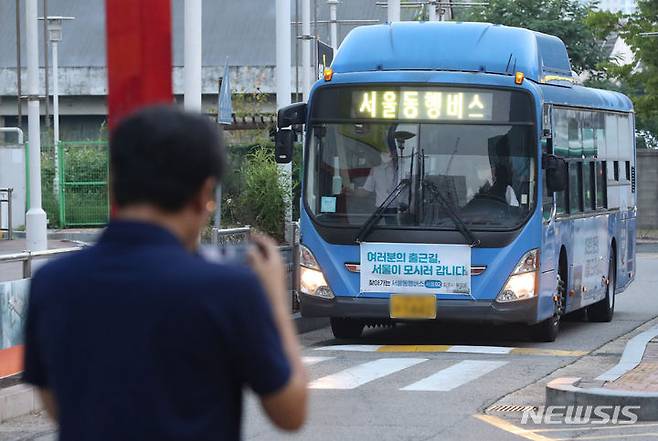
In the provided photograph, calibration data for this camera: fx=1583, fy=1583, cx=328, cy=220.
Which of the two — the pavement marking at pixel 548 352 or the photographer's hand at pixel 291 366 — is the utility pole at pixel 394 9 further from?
the photographer's hand at pixel 291 366

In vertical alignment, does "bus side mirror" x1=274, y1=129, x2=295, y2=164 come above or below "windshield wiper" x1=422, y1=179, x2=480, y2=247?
above

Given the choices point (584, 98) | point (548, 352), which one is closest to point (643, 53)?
point (584, 98)

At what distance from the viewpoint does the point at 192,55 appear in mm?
19547

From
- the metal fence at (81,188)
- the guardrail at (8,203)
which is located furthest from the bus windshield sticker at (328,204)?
the metal fence at (81,188)

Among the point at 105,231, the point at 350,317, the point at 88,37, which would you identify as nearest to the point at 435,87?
the point at 350,317

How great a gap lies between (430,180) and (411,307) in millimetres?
1264

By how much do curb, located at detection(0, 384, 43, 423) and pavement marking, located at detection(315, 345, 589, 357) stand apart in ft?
16.7

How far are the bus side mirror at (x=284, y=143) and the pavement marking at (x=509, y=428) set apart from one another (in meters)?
5.87

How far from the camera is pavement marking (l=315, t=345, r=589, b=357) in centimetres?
1525

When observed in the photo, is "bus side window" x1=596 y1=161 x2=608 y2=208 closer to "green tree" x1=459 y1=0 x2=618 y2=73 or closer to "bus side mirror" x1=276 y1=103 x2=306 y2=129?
"bus side mirror" x1=276 y1=103 x2=306 y2=129

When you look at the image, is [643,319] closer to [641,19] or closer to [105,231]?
[105,231]

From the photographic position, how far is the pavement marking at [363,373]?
40.8ft

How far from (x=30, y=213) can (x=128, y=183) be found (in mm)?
22224

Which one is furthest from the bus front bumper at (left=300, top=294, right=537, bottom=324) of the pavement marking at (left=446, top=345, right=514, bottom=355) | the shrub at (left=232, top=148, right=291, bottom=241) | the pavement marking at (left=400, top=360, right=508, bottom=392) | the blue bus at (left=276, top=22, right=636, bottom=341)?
the shrub at (left=232, top=148, right=291, bottom=241)
